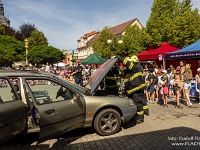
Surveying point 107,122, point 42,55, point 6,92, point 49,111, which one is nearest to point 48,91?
point 49,111

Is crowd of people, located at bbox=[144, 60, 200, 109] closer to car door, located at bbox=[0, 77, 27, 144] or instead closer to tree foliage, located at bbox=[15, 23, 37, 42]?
car door, located at bbox=[0, 77, 27, 144]

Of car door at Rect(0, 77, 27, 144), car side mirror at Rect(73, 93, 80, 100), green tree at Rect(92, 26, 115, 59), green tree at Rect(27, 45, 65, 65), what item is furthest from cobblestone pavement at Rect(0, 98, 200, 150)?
green tree at Rect(27, 45, 65, 65)

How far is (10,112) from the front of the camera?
3.70 meters

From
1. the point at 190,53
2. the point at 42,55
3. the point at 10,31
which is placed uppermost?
the point at 10,31

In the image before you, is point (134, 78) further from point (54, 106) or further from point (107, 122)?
point (54, 106)

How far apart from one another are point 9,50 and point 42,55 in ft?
53.2

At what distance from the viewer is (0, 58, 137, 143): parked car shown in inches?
151

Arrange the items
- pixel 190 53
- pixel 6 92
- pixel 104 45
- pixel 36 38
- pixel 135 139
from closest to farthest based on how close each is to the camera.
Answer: pixel 6 92 < pixel 135 139 < pixel 190 53 < pixel 104 45 < pixel 36 38

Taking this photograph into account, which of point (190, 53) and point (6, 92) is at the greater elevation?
point (190, 53)

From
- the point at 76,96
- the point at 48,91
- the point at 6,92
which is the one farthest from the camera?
the point at 48,91

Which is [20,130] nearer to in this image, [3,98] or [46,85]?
[3,98]

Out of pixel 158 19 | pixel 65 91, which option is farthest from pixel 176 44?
pixel 65 91

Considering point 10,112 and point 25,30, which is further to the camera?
point 25,30

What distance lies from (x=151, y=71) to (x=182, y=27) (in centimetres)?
1829
